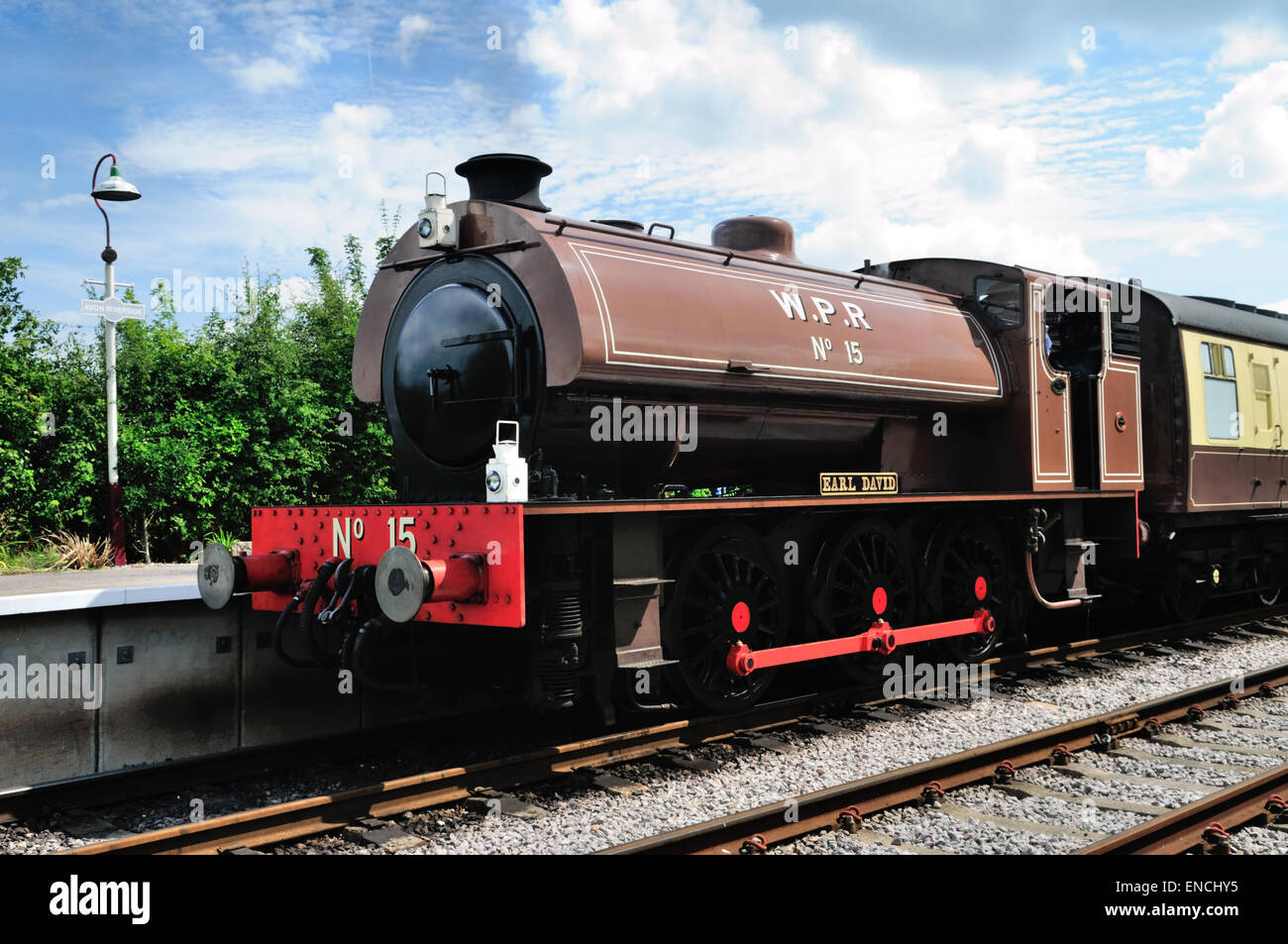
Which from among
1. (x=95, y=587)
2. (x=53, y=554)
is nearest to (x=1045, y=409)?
(x=95, y=587)

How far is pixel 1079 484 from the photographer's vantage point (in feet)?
30.5

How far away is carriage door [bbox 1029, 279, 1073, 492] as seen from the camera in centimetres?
Answer: 845

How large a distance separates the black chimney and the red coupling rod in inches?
119

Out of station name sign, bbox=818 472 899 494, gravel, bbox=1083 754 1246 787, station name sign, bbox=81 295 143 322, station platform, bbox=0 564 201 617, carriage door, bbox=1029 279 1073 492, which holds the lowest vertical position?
gravel, bbox=1083 754 1246 787

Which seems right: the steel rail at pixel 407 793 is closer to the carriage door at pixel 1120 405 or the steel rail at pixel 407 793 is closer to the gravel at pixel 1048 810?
the gravel at pixel 1048 810

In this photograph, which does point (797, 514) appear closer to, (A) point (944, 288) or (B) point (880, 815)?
(B) point (880, 815)

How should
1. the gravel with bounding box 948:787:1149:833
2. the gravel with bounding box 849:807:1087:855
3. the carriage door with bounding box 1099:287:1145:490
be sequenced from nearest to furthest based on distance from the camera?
the gravel with bounding box 849:807:1087:855
the gravel with bounding box 948:787:1149:833
the carriage door with bounding box 1099:287:1145:490

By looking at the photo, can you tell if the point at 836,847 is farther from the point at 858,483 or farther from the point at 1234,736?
the point at 1234,736

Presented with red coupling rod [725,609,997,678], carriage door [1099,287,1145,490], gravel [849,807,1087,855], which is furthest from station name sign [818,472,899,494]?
carriage door [1099,287,1145,490]

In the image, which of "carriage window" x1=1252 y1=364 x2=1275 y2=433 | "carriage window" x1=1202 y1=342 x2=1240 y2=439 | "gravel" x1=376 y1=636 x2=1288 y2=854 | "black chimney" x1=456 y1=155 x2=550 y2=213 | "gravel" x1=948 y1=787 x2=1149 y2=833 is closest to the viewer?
"gravel" x1=376 y1=636 x2=1288 y2=854

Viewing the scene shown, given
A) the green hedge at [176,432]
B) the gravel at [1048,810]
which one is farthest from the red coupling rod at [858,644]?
the green hedge at [176,432]

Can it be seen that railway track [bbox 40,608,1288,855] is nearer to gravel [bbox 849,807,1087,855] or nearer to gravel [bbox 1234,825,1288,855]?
gravel [bbox 849,807,1087,855]

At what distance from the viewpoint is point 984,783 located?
18.2 ft
